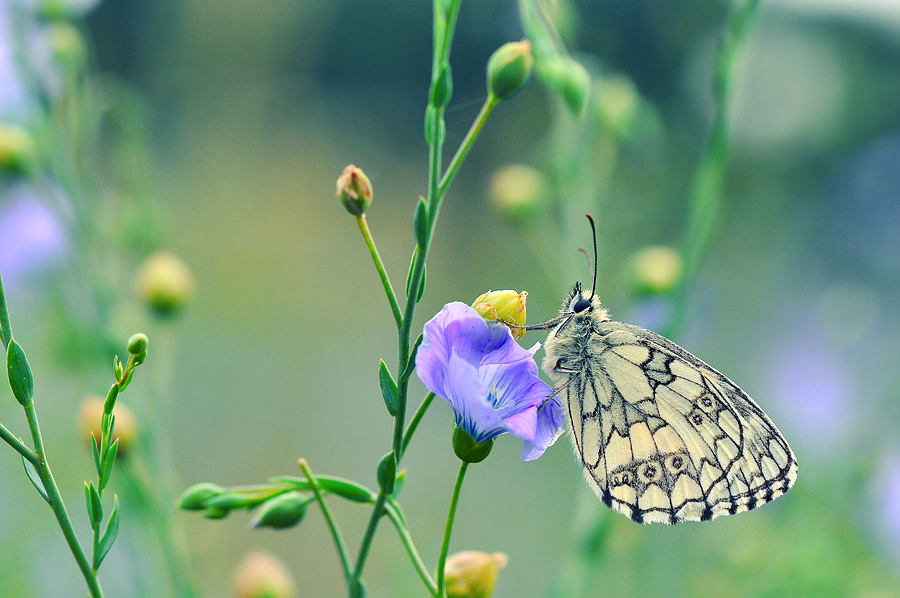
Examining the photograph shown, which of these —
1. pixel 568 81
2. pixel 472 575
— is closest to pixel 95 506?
pixel 472 575

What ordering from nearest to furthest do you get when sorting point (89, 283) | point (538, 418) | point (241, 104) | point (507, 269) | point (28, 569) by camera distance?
1. point (538, 418)
2. point (89, 283)
3. point (28, 569)
4. point (507, 269)
5. point (241, 104)

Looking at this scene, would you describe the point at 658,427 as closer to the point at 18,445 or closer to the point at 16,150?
the point at 18,445

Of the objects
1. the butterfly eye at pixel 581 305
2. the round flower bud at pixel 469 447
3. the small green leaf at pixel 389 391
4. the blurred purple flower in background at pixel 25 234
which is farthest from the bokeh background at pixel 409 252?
the small green leaf at pixel 389 391

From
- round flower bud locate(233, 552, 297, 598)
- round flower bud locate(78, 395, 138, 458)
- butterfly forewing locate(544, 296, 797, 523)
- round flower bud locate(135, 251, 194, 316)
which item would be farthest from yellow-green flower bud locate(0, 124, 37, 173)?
butterfly forewing locate(544, 296, 797, 523)

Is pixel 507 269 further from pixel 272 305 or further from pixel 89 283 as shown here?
pixel 89 283

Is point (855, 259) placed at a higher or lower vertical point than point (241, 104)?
lower

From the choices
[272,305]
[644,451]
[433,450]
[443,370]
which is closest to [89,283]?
[443,370]

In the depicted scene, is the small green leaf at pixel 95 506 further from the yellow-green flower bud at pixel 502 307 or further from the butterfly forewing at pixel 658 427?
the butterfly forewing at pixel 658 427
